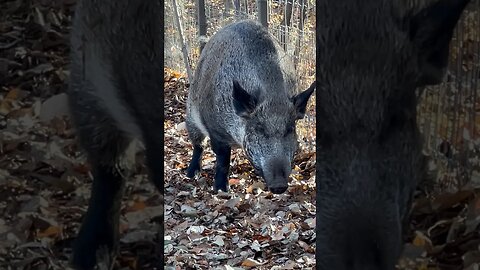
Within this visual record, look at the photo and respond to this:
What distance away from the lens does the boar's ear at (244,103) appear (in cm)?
570

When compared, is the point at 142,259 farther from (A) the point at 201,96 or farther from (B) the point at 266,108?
(A) the point at 201,96

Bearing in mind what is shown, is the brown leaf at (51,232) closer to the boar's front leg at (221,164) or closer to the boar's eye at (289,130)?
the boar's eye at (289,130)

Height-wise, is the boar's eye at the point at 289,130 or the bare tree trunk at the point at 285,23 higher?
the bare tree trunk at the point at 285,23

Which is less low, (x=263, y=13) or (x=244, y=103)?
(x=263, y=13)

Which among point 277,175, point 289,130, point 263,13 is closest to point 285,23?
point 263,13

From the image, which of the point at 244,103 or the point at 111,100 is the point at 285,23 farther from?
the point at 111,100

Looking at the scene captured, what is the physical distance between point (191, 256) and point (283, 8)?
4.58m

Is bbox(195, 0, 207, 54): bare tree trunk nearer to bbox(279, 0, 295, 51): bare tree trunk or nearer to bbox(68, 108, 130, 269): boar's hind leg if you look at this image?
bbox(279, 0, 295, 51): bare tree trunk

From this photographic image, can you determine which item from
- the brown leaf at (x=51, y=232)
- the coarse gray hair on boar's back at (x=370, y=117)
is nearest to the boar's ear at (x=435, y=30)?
the coarse gray hair on boar's back at (x=370, y=117)

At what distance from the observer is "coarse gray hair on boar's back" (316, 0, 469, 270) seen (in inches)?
75.3

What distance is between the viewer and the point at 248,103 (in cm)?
577

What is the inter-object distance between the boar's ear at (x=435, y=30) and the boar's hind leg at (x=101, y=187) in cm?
80

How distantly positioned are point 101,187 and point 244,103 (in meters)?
3.81

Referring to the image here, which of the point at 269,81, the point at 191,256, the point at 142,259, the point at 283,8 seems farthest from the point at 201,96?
the point at 142,259
